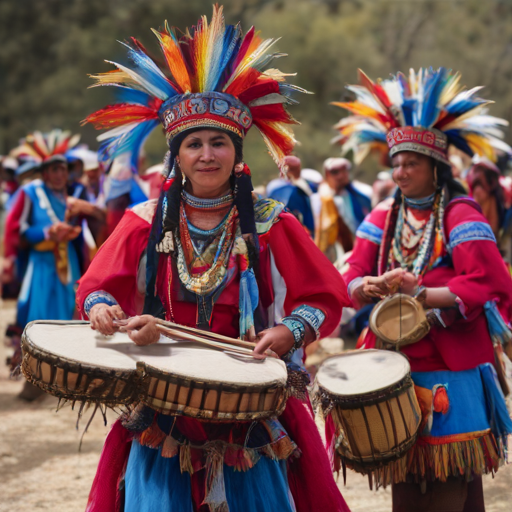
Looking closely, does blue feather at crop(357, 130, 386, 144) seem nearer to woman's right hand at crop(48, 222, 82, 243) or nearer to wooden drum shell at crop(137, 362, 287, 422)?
wooden drum shell at crop(137, 362, 287, 422)

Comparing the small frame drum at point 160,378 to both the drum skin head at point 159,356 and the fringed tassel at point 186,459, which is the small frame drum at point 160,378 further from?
the fringed tassel at point 186,459

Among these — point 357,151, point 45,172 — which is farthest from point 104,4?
point 357,151

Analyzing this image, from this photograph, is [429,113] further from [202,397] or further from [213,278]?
[202,397]

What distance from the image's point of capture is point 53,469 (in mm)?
6434

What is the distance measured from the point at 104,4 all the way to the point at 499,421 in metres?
36.3

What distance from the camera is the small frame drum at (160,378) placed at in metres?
2.88

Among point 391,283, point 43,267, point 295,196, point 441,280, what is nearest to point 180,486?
point 391,283

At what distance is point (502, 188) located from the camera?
853 cm

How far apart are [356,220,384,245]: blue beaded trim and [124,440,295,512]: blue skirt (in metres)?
1.83

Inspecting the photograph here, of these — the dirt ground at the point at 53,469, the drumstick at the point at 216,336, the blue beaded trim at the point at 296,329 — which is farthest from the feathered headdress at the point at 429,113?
the dirt ground at the point at 53,469

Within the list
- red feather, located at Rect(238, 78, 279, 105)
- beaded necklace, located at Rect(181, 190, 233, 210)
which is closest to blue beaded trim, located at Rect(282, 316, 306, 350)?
beaded necklace, located at Rect(181, 190, 233, 210)

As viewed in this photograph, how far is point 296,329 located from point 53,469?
382 cm

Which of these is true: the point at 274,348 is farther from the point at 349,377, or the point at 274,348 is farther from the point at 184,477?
the point at 349,377

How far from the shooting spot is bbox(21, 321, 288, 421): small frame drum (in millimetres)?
2877
